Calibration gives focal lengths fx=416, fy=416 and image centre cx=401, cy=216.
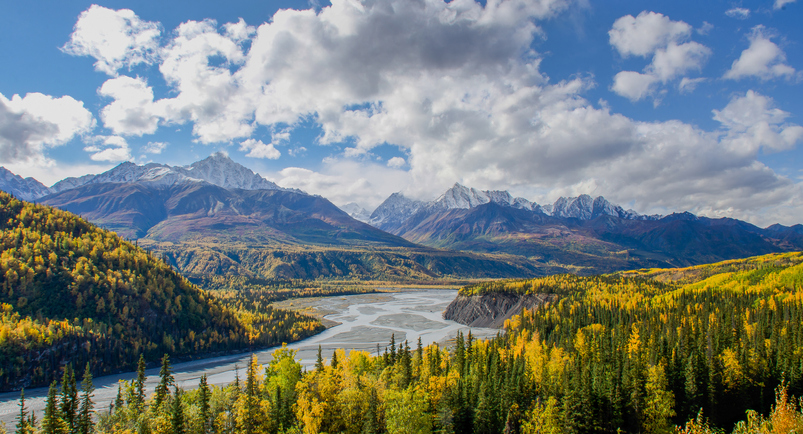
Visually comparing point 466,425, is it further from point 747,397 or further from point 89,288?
point 89,288

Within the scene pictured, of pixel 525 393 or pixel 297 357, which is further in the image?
pixel 297 357

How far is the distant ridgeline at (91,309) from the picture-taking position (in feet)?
370

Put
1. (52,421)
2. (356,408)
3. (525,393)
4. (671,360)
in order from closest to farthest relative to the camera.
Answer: (52,421)
(356,408)
(525,393)
(671,360)

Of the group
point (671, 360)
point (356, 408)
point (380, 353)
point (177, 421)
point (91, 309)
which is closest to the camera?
point (177, 421)

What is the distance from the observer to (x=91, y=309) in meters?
134

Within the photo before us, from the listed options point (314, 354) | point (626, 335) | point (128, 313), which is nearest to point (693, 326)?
point (626, 335)

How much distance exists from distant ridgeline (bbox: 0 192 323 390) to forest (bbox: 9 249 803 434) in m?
46.8

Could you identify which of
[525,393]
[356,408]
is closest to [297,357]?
[356,408]

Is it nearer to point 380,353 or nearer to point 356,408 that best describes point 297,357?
point 380,353

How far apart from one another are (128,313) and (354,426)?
113255 mm

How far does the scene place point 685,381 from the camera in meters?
74.1

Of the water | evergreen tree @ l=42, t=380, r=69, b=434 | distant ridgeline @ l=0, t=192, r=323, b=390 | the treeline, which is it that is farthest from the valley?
evergreen tree @ l=42, t=380, r=69, b=434

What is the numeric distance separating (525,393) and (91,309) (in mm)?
136170

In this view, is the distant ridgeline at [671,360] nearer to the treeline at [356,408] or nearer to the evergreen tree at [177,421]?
the treeline at [356,408]
